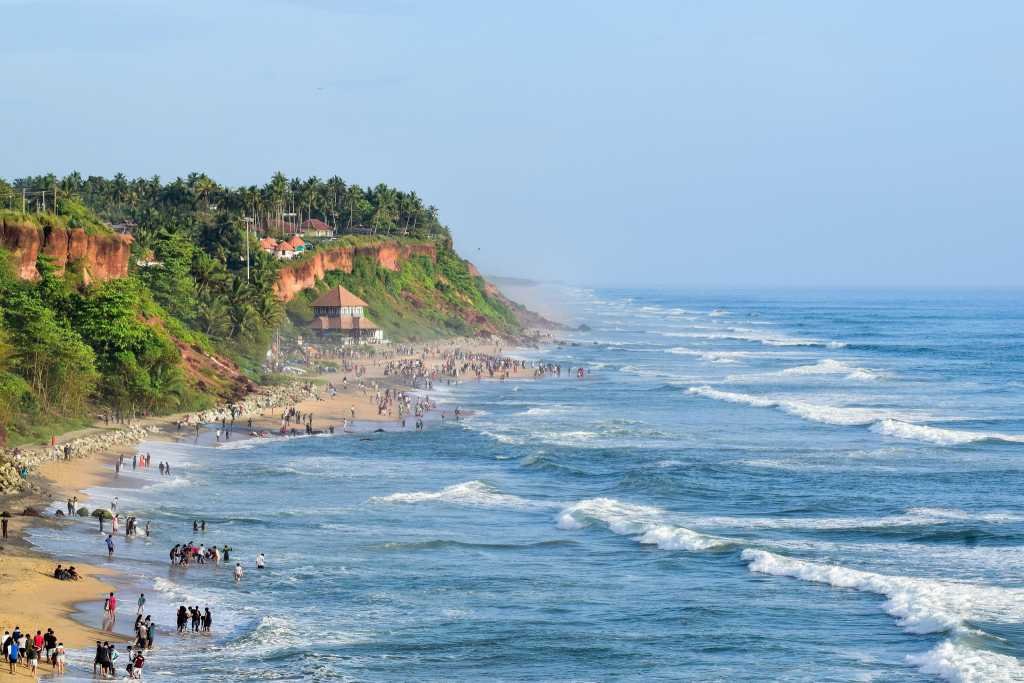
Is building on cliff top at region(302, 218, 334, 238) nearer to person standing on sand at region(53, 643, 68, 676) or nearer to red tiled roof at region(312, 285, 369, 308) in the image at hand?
red tiled roof at region(312, 285, 369, 308)

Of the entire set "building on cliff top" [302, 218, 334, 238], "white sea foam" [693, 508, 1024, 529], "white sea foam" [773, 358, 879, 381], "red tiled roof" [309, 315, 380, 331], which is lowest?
"white sea foam" [693, 508, 1024, 529]

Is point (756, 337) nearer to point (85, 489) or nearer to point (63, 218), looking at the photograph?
point (63, 218)

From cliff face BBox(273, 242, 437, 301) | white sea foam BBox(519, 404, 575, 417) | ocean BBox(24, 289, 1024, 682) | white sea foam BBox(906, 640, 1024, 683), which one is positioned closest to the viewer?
white sea foam BBox(906, 640, 1024, 683)

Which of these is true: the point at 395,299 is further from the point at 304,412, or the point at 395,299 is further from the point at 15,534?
the point at 15,534

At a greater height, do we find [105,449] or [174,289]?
[174,289]

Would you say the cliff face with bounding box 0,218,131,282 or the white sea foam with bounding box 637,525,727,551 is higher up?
the cliff face with bounding box 0,218,131,282

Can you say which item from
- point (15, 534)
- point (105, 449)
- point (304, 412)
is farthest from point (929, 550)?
point (304, 412)

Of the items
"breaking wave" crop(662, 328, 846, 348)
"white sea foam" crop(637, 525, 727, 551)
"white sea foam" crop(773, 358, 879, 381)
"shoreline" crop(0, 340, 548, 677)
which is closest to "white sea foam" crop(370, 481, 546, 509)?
"white sea foam" crop(637, 525, 727, 551)
